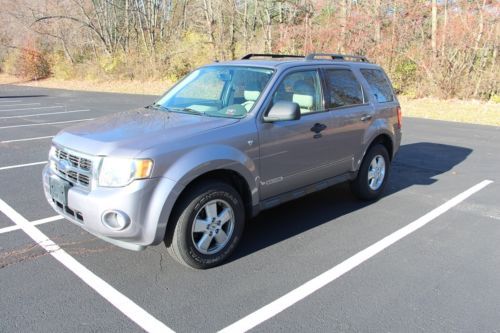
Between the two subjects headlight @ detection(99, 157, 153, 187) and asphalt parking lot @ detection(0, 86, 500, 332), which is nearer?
asphalt parking lot @ detection(0, 86, 500, 332)

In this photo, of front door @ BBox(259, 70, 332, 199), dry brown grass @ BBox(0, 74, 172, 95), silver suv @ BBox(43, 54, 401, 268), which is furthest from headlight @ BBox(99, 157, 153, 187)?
dry brown grass @ BBox(0, 74, 172, 95)

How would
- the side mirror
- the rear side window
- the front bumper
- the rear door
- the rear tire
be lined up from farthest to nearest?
1. the rear side window
2. the rear tire
3. the rear door
4. the side mirror
5. the front bumper

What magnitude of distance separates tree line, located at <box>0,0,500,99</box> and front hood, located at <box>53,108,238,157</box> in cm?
1554

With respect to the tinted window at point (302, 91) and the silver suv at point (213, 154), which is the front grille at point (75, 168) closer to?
the silver suv at point (213, 154)

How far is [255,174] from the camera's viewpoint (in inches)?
156

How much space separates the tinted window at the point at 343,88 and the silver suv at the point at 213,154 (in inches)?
0.5


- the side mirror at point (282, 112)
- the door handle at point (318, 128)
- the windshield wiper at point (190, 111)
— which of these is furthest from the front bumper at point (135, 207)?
the door handle at point (318, 128)

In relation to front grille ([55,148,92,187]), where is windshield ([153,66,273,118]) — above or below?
above

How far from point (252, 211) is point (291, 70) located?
1509 millimetres

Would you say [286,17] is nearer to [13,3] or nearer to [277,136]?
[277,136]

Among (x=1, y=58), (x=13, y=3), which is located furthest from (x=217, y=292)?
(x=1, y=58)

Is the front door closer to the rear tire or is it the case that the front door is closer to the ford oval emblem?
the rear tire

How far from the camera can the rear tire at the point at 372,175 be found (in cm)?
543

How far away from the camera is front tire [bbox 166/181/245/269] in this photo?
3.50 meters
